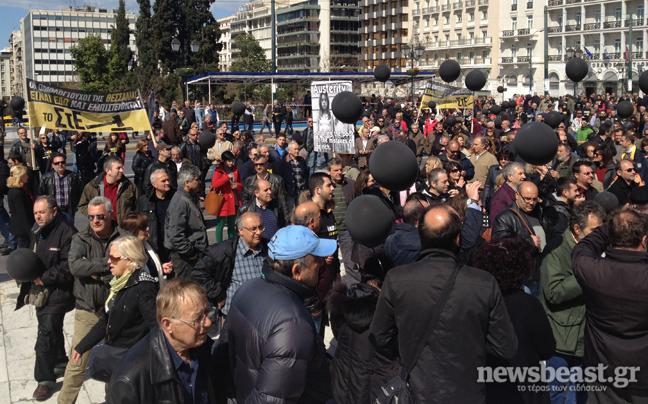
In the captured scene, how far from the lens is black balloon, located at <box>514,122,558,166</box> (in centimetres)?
529

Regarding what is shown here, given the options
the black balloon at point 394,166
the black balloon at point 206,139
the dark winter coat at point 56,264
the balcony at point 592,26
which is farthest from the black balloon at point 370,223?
the balcony at point 592,26

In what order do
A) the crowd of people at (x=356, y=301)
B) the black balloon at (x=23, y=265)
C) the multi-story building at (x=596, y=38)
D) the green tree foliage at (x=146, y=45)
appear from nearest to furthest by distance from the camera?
the crowd of people at (x=356, y=301)
the black balloon at (x=23, y=265)
the green tree foliage at (x=146, y=45)
the multi-story building at (x=596, y=38)

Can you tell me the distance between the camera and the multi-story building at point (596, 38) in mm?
65125

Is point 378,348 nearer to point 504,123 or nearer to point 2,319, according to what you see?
point 2,319

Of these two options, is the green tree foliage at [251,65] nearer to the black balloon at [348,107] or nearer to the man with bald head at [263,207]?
the black balloon at [348,107]

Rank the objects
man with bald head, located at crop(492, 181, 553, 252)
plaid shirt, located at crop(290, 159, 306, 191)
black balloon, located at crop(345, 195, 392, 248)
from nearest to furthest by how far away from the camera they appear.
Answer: black balloon, located at crop(345, 195, 392, 248), man with bald head, located at crop(492, 181, 553, 252), plaid shirt, located at crop(290, 159, 306, 191)

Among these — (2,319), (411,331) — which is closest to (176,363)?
(411,331)

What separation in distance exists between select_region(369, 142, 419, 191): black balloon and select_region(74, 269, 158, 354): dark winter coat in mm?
1851

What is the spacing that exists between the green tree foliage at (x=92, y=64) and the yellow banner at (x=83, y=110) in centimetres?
5914

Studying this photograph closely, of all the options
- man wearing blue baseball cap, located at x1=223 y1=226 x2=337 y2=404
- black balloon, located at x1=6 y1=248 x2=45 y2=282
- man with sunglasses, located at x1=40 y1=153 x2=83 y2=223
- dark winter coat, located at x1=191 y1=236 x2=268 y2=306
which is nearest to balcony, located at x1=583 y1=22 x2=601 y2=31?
man with sunglasses, located at x1=40 y1=153 x2=83 y2=223

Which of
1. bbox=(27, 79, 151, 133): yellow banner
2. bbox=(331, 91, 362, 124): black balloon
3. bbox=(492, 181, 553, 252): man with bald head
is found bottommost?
bbox=(492, 181, 553, 252): man with bald head

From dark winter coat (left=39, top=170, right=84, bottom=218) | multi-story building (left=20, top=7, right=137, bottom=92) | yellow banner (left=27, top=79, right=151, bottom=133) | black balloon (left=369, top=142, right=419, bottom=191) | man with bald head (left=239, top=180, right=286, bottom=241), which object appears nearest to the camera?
black balloon (left=369, top=142, right=419, bottom=191)

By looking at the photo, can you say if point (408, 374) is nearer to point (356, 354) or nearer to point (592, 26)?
point (356, 354)

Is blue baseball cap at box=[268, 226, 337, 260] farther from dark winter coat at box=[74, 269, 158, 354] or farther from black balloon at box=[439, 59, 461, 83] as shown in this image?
black balloon at box=[439, 59, 461, 83]
